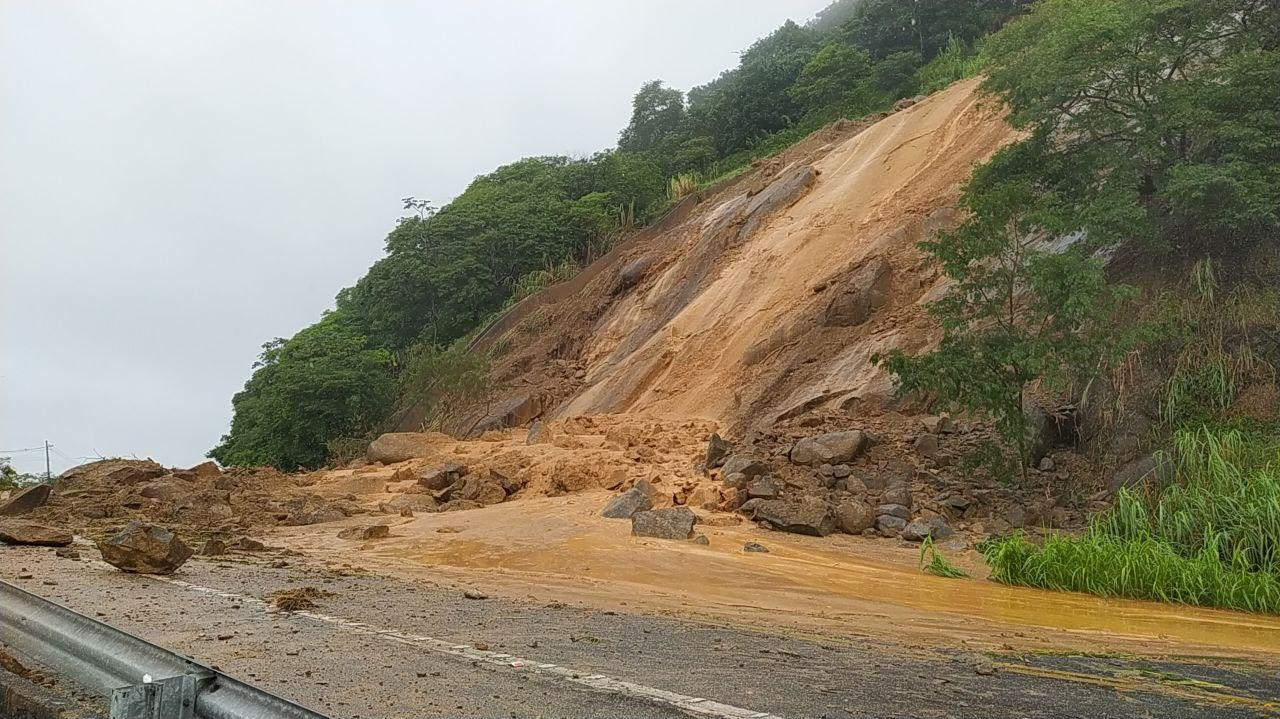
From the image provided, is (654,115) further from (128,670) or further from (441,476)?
(128,670)

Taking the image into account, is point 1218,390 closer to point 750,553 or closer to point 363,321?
point 750,553

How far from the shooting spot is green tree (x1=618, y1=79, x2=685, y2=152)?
47719mm

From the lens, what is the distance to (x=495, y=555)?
9.20 metres

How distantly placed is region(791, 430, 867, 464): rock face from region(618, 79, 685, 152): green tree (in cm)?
3672

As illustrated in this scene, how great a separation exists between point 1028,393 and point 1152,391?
1.50 meters

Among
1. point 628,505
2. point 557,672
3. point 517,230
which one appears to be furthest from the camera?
point 517,230

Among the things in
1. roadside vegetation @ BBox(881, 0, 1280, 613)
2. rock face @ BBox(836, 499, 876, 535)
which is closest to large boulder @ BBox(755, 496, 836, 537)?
rock face @ BBox(836, 499, 876, 535)

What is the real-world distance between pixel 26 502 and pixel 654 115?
39.6 meters

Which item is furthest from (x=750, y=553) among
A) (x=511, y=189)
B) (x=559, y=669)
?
(x=511, y=189)

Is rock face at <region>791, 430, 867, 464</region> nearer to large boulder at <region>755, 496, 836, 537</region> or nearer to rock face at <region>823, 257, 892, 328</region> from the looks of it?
large boulder at <region>755, 496, 836, 537</region>

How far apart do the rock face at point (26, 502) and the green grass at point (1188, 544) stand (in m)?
12.6

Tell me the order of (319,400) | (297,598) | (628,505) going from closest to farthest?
(297,598), (628,505), (319,400)

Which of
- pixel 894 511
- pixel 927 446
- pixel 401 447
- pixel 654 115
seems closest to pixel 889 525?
pixel 894 511

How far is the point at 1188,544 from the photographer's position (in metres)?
8.24
